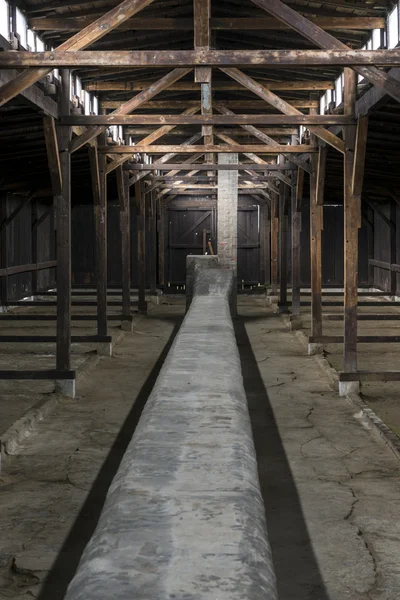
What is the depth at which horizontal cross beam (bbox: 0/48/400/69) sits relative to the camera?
25.0 feet

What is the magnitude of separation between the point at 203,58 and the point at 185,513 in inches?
188

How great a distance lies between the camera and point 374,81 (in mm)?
8414

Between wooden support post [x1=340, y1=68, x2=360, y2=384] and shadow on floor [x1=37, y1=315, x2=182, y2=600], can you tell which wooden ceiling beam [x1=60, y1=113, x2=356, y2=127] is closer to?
wooden support post [x1=340, y1=68, x2=360, y2=384]

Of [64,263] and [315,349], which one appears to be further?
[315,349]

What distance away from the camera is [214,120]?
11898 mm

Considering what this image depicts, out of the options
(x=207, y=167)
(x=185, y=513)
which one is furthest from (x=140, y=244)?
(x=185, y=513)

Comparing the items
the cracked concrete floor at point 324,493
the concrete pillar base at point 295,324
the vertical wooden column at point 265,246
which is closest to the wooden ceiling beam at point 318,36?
the cracked concrete floor at point 324,493

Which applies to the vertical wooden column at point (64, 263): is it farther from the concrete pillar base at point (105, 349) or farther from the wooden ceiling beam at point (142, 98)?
the concrete pillar base at point (105, 349)

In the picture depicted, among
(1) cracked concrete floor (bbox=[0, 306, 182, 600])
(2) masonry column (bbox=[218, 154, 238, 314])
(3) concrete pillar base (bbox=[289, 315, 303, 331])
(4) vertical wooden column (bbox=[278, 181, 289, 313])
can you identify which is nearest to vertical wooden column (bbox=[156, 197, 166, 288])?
(4) vertical wooden column (bbox=[278, 181, 289, 313])

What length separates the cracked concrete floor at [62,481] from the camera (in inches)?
208

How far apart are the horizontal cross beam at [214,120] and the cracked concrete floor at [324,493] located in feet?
11.8

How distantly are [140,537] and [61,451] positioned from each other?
4451 millimetres

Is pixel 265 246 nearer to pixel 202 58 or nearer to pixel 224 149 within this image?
pixel 224 149

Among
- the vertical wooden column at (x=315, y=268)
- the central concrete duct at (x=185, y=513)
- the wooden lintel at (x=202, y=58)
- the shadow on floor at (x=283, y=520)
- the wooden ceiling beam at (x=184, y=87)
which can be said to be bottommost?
the shadow on floor at (x=283, y=520)
